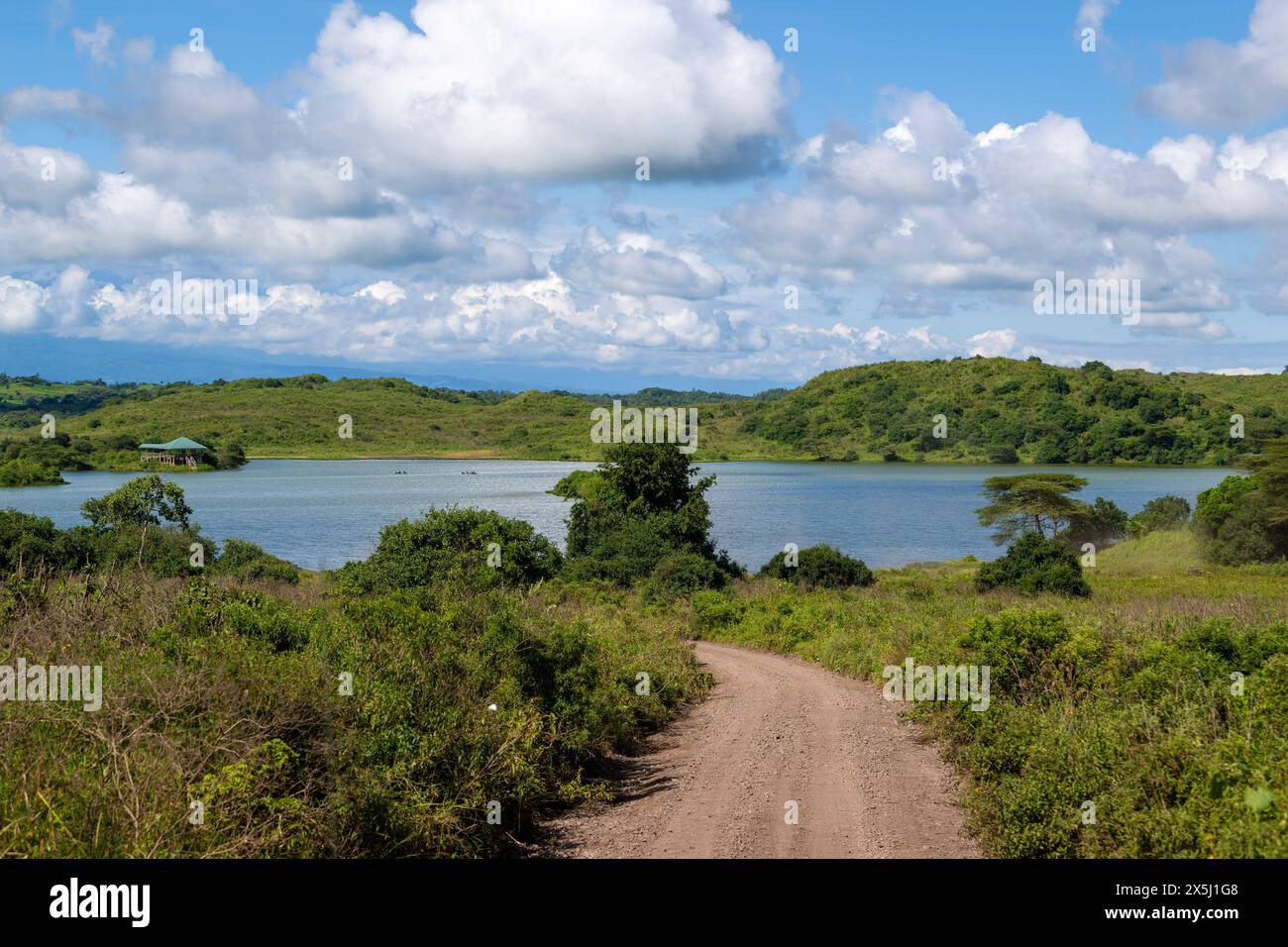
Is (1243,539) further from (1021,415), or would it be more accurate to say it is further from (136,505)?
(1021,415)

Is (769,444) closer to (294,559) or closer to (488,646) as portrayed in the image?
(294,559)

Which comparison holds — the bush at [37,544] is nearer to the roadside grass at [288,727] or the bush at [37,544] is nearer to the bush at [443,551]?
the bush at [443,551]

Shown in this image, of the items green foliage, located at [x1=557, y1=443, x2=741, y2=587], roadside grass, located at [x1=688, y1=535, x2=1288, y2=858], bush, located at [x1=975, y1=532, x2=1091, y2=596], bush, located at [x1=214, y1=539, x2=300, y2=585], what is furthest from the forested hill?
roadside grass, located at [x1=688, y1=535, x2=1288, y2=858]

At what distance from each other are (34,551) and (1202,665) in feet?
92.1

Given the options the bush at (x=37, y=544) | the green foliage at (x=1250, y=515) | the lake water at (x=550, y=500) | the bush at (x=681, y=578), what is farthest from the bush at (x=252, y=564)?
the green foliage at (x=1250, y=515)

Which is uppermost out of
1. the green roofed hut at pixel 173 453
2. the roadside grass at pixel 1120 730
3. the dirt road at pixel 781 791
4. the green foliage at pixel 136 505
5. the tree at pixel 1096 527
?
the green roofed hut at pixel 173 453

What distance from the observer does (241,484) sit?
102 m

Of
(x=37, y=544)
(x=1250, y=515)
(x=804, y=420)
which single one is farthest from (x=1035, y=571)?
(x=804, y=420)

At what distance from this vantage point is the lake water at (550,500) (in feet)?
205

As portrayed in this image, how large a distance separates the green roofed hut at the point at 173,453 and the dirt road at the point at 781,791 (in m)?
116

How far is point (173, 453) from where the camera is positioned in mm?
119625

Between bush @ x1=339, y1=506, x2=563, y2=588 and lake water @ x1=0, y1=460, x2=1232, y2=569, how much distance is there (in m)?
12.2

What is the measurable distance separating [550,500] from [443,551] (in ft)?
176
